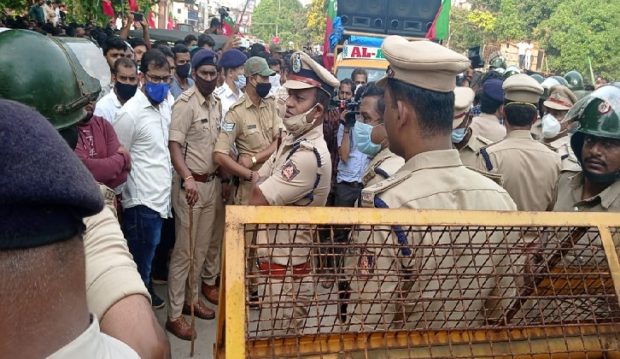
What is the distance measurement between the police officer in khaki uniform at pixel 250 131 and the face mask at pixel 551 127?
234 cm

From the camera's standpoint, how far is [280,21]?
3009 inches

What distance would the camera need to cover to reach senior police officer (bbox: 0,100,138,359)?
27.9 inches

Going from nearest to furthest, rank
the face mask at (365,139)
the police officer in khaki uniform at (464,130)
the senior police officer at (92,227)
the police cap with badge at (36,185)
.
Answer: the police cap with badge at (36,185) < the senior police officer at (92,227) < the police officer in khaki uniform at (464,130) < the face mask at (365,139)

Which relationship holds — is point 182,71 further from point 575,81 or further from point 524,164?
point 575,81

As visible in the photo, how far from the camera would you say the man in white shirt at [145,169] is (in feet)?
11.5

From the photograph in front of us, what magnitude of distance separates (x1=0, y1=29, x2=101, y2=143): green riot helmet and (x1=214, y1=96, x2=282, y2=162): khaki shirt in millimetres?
2428

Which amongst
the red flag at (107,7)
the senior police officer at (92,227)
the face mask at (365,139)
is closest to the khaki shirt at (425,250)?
the senior police officer at (92,227)

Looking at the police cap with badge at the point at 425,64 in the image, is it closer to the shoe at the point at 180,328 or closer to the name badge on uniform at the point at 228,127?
the name badge on uniform at the point at 228,127

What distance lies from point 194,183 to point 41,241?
318 cm

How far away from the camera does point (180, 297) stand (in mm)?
3924

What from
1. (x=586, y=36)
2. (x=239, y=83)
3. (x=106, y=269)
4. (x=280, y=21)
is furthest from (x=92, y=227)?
(x=280, y=21)

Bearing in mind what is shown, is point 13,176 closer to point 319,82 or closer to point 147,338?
point 147,338

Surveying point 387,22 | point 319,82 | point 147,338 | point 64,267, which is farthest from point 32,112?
point 387,22

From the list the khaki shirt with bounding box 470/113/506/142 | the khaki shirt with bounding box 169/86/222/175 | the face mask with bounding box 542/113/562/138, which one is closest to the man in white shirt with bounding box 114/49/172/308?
the khaki shirt with bounding box 169/86/222/175
